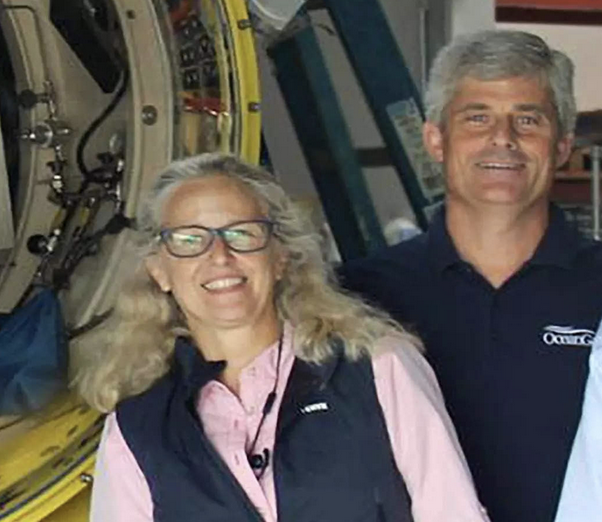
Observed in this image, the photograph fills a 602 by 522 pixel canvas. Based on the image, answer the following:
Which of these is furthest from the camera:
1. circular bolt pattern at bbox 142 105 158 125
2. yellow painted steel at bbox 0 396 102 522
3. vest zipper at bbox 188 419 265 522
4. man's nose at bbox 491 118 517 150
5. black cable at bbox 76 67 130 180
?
black cable at bbox 76 67 130 180

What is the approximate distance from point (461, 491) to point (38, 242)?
1.36 meters

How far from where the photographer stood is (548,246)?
1916 mm

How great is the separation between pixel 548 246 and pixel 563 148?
17cm

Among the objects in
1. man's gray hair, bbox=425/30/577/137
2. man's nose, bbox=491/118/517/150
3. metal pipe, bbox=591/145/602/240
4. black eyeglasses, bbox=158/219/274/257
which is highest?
man's gray hair, bbox=425/30/577/137

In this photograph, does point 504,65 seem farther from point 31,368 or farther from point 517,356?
point 31,368

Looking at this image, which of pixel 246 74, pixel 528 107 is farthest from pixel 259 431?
pixel 246 74

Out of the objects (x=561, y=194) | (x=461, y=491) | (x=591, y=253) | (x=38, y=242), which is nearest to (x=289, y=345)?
(x=461, y=491)

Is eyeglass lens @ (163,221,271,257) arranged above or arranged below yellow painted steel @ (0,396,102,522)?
above

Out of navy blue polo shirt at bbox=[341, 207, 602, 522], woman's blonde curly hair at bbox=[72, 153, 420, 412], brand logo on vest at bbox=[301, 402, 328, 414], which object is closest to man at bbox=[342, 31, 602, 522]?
navy blue polo shirt at bbox=[341, 207, 602, 522]

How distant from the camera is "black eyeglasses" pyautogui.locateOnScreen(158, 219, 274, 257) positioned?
1.75 metres

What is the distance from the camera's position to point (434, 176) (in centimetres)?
297

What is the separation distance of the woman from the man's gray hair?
1.04ft

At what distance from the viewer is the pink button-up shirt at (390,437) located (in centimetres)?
168

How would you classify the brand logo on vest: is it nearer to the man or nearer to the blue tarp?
the man
